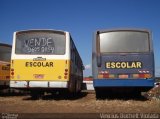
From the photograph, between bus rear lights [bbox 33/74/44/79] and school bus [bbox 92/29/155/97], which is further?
bus rear lights [bbox 33/74/44/79]

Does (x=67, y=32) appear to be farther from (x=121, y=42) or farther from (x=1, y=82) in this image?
(x=1, y=82)

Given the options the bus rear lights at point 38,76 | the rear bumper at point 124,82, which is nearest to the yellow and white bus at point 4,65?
the bus rear lights at point 38,76

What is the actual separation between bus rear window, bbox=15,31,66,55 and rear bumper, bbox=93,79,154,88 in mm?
2163

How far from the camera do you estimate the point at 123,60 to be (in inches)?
577

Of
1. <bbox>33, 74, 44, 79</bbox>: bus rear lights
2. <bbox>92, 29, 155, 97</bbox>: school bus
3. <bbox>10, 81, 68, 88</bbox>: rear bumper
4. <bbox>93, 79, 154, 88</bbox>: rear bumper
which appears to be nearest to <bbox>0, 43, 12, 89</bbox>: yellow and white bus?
<bbox>10, 81, 68, 88</bbox>: rear bumper

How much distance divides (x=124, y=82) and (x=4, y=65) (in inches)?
291

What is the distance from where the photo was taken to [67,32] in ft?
50.3

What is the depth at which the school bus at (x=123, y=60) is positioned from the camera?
14.5 meters

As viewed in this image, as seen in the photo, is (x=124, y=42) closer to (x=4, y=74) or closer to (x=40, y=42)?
(x=40, y=42)

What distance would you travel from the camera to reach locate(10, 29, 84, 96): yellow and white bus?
15.0m

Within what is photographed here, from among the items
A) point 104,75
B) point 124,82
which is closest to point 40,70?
point 104,75

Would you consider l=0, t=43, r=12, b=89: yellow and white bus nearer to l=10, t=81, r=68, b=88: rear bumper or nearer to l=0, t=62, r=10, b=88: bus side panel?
l=0, t=62, r=10, b=88: bus side panel

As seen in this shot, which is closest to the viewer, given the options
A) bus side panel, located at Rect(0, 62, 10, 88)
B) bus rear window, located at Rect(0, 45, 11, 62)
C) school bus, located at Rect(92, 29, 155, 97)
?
school bus, located at Rect(92, 29, 155, 97)

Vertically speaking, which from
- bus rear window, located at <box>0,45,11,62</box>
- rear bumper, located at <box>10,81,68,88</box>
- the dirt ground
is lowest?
the dirt ground
